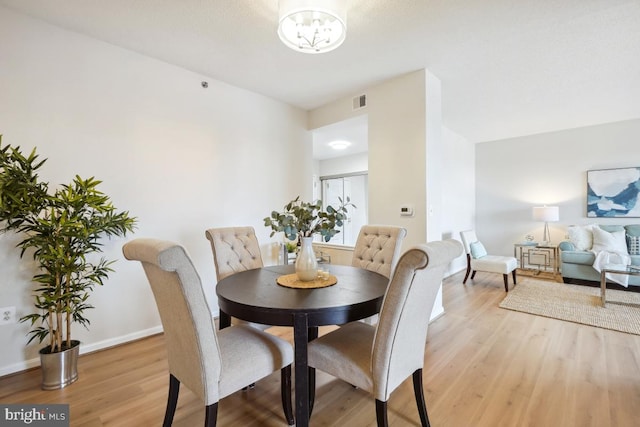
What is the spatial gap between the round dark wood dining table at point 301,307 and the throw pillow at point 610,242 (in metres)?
4.49

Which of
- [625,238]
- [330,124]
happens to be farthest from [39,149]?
[625,238]

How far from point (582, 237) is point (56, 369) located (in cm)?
634

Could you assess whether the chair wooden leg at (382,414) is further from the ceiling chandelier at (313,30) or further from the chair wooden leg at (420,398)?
the ceiling chandelier at (313,30)

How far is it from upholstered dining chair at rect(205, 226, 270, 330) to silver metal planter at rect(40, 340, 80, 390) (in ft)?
3.48

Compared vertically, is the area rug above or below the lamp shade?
below

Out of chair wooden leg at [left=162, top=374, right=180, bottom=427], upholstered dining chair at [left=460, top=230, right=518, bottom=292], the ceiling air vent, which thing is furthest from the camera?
upholstered dining chair at [left=460, top=230, right=518, bottom=292]

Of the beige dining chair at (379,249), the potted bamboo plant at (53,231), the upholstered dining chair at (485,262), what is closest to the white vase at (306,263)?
the beige dining chair at (379,249)

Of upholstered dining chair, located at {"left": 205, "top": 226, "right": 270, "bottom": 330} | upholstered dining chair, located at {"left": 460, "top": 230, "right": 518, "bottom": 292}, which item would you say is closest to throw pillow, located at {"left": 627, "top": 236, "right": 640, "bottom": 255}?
upholstered dining chair, located at {"left": 460, "top": 230, "right": 518, "bottom": 292}

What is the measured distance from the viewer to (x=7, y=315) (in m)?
1.97

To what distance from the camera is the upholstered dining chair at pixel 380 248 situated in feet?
6.88

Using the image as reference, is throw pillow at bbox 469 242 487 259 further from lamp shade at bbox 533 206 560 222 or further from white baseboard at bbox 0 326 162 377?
white baseboard at bbox 0 326 162 377

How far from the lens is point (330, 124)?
3.73 metres

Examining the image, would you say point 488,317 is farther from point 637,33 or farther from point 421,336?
point 637,33

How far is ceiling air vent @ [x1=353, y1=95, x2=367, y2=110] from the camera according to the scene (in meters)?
3.35
